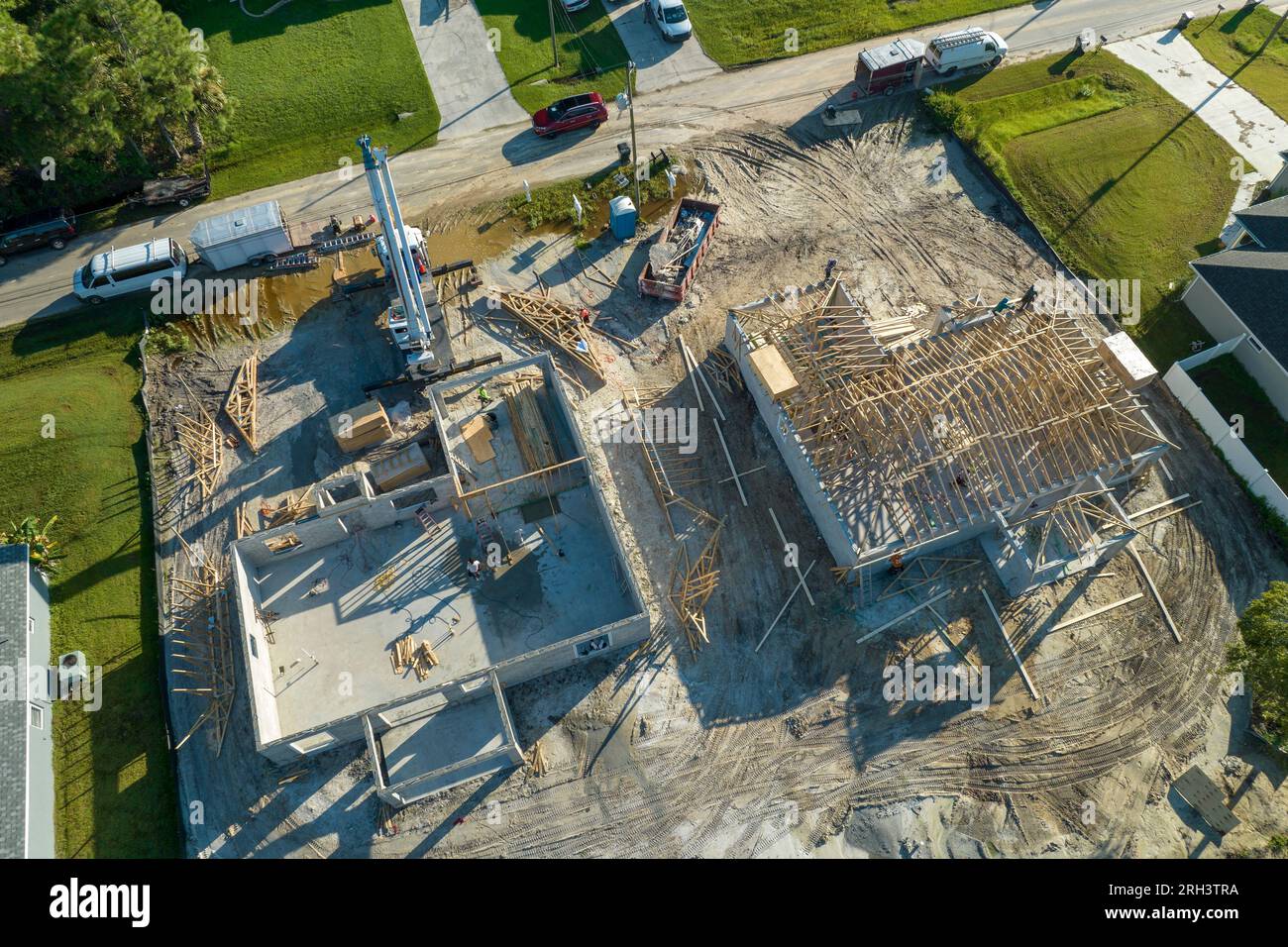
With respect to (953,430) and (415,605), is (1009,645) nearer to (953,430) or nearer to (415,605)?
(953,430)

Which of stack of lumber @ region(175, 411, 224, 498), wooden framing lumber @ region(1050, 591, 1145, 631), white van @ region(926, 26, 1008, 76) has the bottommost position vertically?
wooden framing lumber @ region(1050, 591, 1145, 631)

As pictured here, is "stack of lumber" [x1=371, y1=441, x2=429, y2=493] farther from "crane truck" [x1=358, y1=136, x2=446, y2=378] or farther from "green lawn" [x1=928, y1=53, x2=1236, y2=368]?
"green lawn" [x1=928, y1=53, x2=1236, y2=368]

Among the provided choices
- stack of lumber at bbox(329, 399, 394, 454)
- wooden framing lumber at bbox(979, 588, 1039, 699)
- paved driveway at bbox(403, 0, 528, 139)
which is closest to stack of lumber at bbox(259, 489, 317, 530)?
stack of lumber at bbox(329, 399, 394, 454)

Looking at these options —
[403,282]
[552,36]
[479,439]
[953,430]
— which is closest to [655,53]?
[552,36]

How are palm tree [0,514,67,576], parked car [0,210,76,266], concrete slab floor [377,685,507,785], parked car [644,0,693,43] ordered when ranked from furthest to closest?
parked car [644,0,693,43], parked car [0,210,76,266], palm tree [0,514,67,576], concrete slab floor [377,685,507,785]

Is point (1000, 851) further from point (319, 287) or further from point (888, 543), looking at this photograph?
point (319, 287)

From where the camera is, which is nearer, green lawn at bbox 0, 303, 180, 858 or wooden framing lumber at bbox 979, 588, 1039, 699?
green lawn at bbox 0, 303, 180, 858
